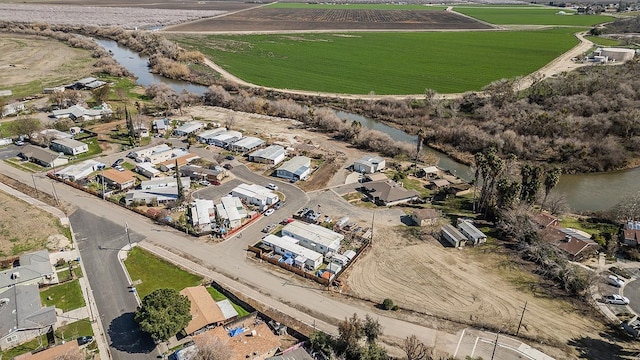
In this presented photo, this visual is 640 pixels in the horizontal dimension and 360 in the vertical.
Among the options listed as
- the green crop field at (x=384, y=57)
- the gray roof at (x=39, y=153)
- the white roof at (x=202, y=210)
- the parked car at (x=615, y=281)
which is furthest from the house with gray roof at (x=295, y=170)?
the green crop field at (x=384, y=57)

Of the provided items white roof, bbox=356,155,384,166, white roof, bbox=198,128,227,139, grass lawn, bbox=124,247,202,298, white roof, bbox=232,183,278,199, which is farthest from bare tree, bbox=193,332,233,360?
white roof, bbox=198,128,227,139

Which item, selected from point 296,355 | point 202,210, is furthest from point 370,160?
point 296,355

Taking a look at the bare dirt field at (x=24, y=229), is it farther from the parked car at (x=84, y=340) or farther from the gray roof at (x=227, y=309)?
the gray roof at (x=227, y=309)

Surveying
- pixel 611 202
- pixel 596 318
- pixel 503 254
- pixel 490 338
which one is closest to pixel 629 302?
pixel 596 318

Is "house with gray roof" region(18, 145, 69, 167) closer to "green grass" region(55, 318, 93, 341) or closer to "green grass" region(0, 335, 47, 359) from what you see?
"green grass" region(55, 318, 93, 341)

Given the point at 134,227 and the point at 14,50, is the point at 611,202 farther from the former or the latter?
the point at 14,50
